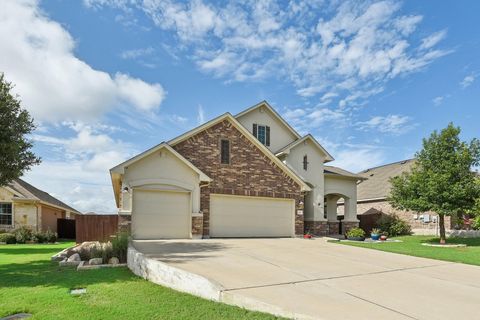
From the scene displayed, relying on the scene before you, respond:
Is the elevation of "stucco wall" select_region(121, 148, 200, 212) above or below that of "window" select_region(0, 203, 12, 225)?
above

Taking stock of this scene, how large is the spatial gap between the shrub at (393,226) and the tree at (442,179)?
564 cm

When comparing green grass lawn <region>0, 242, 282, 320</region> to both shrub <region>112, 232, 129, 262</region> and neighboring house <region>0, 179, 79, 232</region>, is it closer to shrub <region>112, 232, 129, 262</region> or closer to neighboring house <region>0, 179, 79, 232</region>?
shrub <region>112, 232, 129, 262</region>

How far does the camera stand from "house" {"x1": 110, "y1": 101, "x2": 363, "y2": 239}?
15828 mm

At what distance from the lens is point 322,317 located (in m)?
5.10

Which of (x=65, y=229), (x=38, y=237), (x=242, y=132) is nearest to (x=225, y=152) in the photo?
(x=242, y=132)

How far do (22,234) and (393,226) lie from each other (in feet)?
83.4

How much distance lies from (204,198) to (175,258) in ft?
24.2

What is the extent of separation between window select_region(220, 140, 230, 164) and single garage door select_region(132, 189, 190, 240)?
2.79 meters

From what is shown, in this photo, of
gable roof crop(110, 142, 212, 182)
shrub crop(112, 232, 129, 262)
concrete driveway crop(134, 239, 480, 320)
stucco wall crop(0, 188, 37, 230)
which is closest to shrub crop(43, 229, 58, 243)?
stucco wall crop(0, 188, 37, 230)

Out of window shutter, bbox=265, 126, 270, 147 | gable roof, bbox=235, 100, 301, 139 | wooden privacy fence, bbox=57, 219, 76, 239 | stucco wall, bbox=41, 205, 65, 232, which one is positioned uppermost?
gable roof, bbox=235, 100, 301, 139

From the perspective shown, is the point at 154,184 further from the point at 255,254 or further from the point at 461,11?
the point at 461,11

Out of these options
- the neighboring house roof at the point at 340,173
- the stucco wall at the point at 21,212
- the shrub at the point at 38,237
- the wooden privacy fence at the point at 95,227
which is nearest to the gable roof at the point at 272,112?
the neighboring house roof at the point at 340,173

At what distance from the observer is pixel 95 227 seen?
15.5 meters

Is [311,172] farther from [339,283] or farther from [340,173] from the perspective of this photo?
[339,283]
